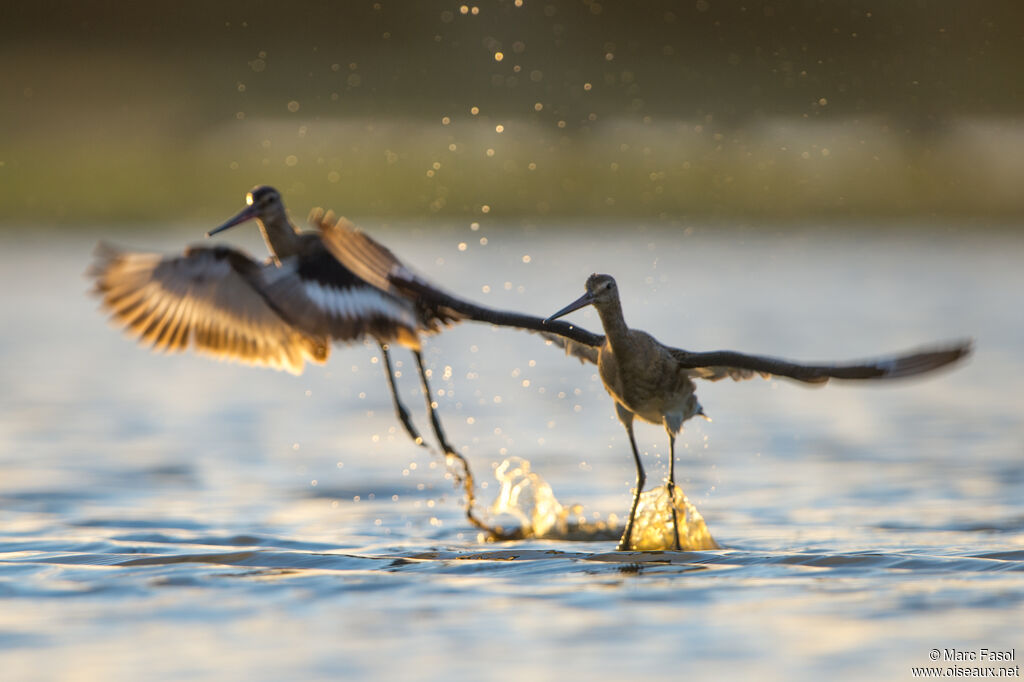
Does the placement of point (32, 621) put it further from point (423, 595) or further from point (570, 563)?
point (570, 563)

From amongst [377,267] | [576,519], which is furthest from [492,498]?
[377,267]

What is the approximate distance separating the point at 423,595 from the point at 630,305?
470 inches

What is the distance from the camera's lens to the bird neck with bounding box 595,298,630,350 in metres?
7.52

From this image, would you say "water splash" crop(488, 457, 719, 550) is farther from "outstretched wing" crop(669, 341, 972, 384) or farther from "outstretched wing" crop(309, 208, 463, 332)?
"outstretched wing" crop(309, 208, 463, 332)

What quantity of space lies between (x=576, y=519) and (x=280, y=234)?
2054 millimetres

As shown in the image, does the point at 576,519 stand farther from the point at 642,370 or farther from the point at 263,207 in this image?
the point at 263,207

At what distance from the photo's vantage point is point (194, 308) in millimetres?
8266

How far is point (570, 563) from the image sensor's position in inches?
293

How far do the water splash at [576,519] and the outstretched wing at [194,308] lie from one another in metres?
1.26

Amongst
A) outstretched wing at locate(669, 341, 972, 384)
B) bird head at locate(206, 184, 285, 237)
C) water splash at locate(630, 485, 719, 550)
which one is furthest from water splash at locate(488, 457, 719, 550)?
bird head at locate(206, 184, 285, 237)

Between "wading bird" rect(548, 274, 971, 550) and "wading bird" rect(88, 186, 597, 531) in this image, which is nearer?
"wading bird" rect(548, 274, 971, 550)

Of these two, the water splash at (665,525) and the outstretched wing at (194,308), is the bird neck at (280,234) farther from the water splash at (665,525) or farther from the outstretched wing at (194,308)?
the water splash at (665,525)

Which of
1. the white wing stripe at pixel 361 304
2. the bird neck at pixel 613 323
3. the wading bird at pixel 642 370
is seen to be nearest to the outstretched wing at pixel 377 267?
the white wing stripe at pixel 361 304

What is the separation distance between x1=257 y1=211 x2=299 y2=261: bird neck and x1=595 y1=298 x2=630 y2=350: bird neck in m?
1.62
